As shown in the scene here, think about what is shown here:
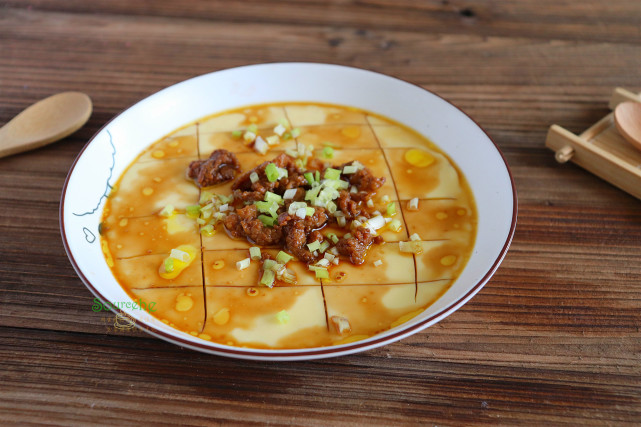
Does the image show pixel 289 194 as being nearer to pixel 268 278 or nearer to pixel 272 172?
pixel 272 172

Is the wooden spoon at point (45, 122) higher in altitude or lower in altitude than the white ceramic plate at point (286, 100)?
lower

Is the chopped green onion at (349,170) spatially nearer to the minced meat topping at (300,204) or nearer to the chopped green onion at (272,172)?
the minced meat topping at (300,204)

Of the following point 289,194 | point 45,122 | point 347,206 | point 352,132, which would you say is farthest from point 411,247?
point 45,122

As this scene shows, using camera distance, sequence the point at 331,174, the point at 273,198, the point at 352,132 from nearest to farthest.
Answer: the point at 273,198, the point at 331,174, the point at 352,132

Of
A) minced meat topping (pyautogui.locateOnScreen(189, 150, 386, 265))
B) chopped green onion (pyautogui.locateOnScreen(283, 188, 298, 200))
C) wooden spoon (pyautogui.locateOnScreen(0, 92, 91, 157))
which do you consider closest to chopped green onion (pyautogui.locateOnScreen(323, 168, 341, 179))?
minced meat topping (pyautogui.locateOnScreen(189, 150, 386, 265))

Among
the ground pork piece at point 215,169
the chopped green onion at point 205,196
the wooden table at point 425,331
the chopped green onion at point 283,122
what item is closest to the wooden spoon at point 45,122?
the wooden table at point 425,331

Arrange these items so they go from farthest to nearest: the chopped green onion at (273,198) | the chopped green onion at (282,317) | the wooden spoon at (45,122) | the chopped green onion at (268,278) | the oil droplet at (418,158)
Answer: the wooden spoon at (45,122), the oil droplet at (418,158), the chopped green onion at (273,198), the chopped green onion at (268,278), the chopped green onion at (282,317)

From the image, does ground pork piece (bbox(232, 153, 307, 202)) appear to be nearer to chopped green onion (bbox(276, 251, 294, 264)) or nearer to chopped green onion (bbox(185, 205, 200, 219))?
chopped green onion (bbox(185, 205, 200, 219))
